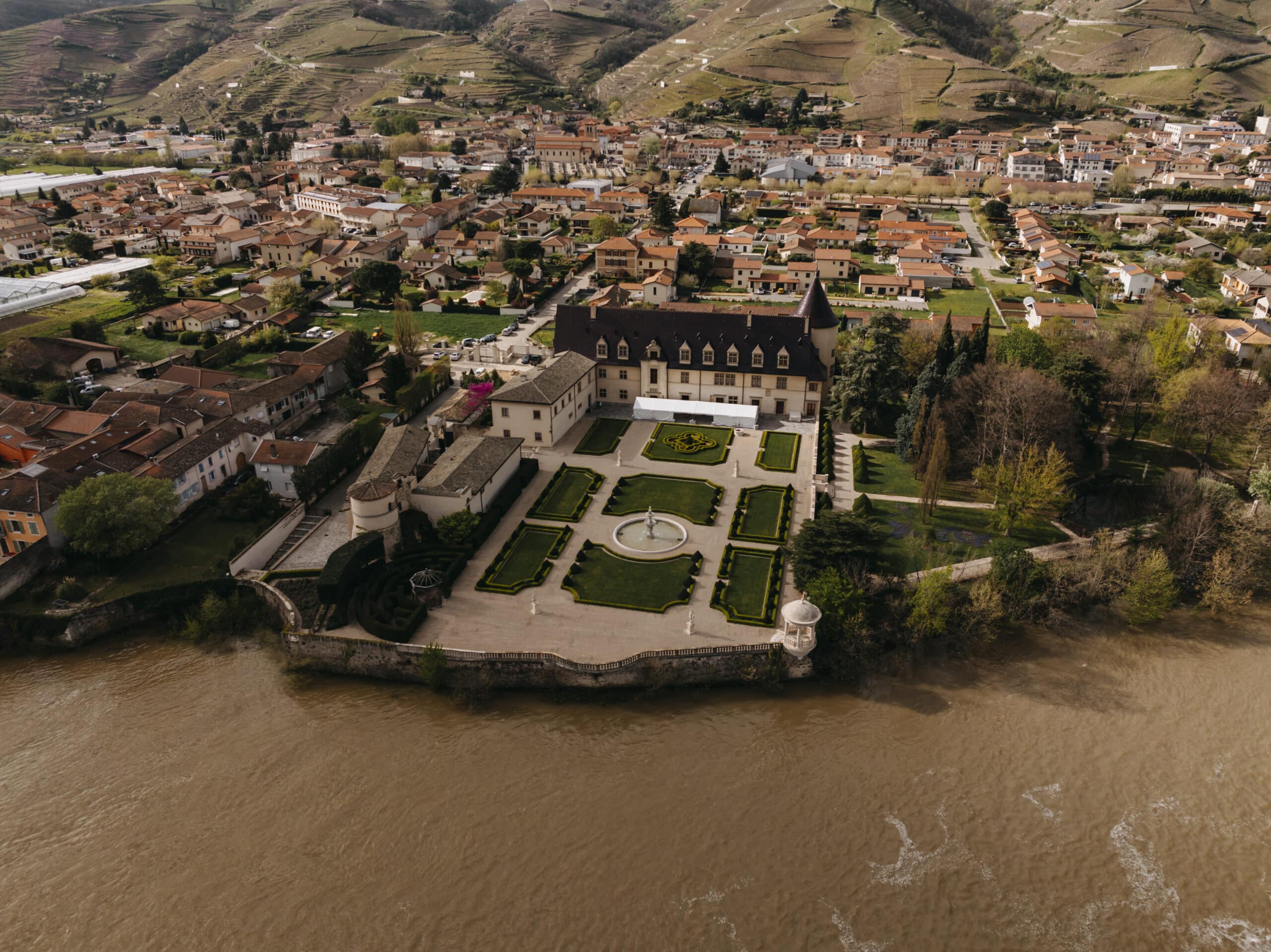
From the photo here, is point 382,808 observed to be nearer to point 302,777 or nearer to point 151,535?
point 302,777

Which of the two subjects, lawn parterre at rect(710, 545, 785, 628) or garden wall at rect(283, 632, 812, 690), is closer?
garden wall at rect(283, 632, 812, 690)

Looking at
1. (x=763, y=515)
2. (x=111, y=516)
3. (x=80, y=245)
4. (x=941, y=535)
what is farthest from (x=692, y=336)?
(x=80, y=245)

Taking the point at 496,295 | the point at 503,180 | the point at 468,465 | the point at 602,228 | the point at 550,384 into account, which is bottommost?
the point at 468,465

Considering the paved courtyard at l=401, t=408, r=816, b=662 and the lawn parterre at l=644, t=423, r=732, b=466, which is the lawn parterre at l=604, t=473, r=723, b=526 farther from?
the lawn parterre at l=644, t=423, r=732, b=466

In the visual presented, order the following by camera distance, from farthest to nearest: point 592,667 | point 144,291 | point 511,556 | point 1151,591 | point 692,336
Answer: point 144,291 → point 692,336 → point 511,556 → point 1151,591 → point 592,667

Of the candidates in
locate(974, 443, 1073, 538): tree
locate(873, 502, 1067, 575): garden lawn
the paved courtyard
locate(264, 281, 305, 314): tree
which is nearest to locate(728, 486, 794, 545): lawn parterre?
the paved courtyard

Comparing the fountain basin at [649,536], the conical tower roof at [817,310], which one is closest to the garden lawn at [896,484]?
the conical tower roof at [817,310]

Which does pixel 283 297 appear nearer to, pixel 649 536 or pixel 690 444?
pixel 690 444

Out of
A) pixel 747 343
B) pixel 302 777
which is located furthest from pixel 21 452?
pixel 747 343
